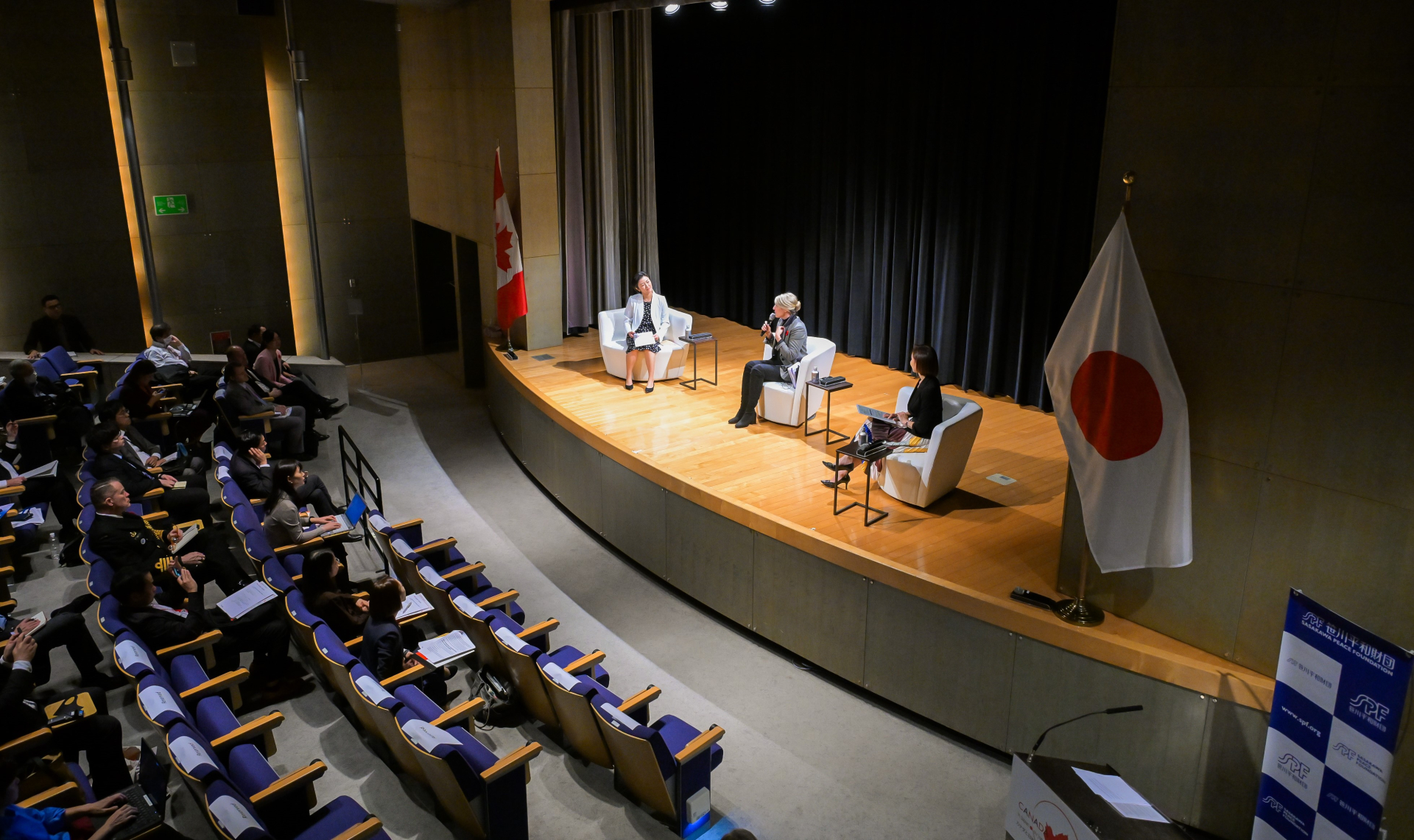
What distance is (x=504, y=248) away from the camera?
9.74 meters

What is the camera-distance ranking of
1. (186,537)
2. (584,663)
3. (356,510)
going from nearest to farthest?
(584,663)
(186,537)
(356,510)

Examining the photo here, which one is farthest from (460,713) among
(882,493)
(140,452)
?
(140,452)

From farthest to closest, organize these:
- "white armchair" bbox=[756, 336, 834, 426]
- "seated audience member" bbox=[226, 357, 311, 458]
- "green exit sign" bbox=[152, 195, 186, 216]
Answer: "green exit sign" bbox=[152, 195, 186, 216], "seated audience member" bbox=[226, 357, 311, 458], "white armchair" bbox=[756, 336, 834, 426]

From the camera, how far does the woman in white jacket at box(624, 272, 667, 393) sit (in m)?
8.97

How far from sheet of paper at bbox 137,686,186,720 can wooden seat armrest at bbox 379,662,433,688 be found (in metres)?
0.89

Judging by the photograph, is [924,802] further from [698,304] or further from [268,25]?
[268,25]

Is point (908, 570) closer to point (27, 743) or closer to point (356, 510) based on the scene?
point (356, 510)

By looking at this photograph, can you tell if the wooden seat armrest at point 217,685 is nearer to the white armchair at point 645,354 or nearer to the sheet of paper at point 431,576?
the sheet of paper at point 431,576

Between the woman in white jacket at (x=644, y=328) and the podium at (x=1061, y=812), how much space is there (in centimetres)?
588

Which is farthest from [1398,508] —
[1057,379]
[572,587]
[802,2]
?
[802,2]

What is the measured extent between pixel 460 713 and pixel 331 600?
1.21 m

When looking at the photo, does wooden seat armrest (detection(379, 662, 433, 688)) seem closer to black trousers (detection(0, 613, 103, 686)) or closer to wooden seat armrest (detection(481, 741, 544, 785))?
wooden seat armrest (detection(481, 741, 544, 785))

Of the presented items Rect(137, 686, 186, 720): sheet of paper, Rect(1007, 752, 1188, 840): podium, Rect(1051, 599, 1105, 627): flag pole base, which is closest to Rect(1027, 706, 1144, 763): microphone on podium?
Rect(1007, 752, 1188, 840): podium

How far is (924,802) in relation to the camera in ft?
16.2
